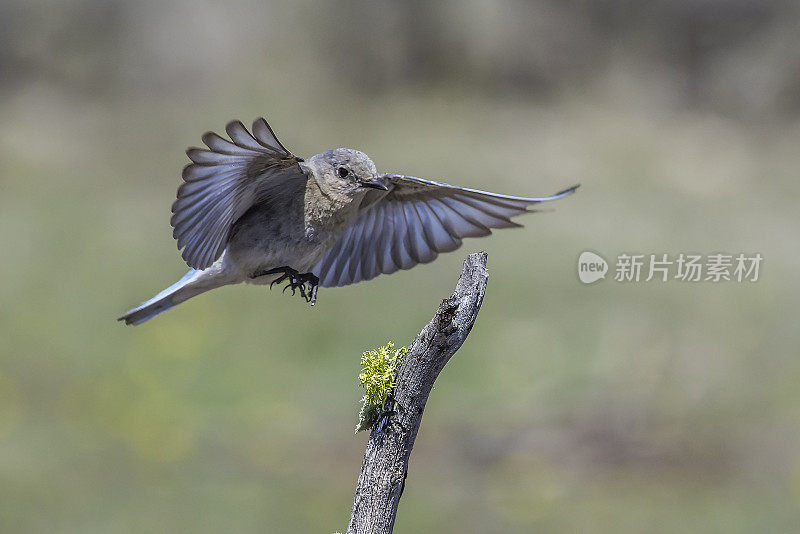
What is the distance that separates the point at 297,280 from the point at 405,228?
0.66 m

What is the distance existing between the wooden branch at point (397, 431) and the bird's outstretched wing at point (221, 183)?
2.69 feet

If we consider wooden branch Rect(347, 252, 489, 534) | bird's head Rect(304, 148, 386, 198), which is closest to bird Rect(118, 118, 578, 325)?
bird's head Rect(304, 148, 386, 198)

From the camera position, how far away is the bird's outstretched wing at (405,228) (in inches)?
164

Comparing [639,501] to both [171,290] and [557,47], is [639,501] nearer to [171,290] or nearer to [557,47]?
[171,290]

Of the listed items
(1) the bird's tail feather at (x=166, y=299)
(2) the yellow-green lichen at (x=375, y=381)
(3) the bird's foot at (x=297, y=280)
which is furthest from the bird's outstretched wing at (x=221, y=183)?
(2) the yellow-green lichen at (x=375, y=381)

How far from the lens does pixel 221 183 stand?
353cm

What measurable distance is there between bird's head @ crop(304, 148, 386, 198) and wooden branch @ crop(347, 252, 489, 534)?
0.58 m

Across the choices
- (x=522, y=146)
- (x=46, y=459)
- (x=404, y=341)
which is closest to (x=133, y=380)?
(x=46, y=459)

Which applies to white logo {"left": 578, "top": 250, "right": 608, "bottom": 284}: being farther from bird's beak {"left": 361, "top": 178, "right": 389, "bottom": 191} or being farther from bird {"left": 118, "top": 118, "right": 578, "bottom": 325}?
bird's beak {"left": 361, "top": 178, "right": 389, "bottom": 191}

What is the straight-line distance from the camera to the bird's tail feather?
412cm

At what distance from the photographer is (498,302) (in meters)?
9.56

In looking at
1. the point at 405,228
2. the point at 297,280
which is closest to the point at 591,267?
the point at 405,228

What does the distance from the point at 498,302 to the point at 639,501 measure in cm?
246

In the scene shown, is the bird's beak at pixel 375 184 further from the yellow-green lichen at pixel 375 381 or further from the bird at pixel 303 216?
the yellow-green lichen at pixel 375 381
